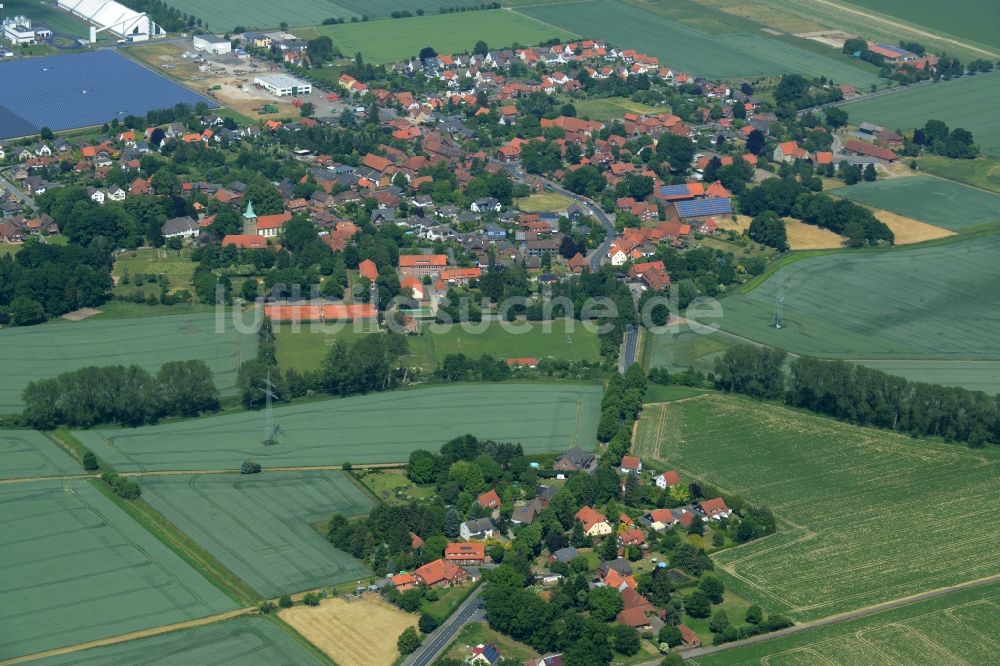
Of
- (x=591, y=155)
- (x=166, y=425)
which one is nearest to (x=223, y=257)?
(x=166, y=425)

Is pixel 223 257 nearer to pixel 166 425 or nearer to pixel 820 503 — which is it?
pixel 166 425

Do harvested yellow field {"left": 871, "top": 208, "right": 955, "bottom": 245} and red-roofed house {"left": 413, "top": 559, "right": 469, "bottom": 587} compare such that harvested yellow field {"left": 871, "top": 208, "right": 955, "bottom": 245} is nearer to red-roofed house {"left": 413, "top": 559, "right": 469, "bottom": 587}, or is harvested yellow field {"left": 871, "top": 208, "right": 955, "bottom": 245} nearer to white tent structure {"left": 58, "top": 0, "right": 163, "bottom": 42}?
red-roofed house {"left": 413, "top": 559, "right": 469, "bottom": 587}

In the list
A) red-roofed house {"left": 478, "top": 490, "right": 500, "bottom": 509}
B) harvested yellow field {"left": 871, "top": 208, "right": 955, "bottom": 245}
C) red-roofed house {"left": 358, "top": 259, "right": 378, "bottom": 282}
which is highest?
harvested yellow field {"left": 871, "top": 208, "right": 955, "bottom": 245}

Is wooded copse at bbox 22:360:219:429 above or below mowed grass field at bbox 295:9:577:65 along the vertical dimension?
below

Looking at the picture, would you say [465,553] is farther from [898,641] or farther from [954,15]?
[954,15]

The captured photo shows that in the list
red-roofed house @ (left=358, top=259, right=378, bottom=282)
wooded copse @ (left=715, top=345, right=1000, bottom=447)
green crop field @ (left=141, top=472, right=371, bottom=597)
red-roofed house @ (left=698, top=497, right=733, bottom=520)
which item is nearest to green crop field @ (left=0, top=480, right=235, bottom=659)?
green crop field @ (left=141, top=472, right=371, bottom=597)

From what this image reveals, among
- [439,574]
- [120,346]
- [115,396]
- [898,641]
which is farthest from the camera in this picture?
[120,346]

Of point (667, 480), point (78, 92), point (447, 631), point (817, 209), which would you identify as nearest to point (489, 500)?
point (667, 480)
